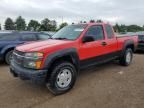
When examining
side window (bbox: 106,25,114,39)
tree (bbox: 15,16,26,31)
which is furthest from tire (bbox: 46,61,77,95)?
tree (bbox: 15,16,26,31)

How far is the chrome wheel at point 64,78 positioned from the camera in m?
4.83

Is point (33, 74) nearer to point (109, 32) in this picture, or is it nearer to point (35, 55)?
point (35, 55)

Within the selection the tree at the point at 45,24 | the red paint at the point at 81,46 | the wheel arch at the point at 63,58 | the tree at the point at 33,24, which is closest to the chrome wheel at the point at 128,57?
the red paint at the point at 81,46

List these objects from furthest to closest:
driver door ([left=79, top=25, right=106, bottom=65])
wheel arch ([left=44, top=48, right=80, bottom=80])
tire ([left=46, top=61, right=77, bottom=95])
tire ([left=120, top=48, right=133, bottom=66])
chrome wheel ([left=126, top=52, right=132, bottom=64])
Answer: chrome wheel ([left=126, top=52, right=132, bottom=64]), tire ([left=120, top=48, right=133, bottom=66]), driver door ([left=79, top=25, right=106, bottom=65]), tire ([left=46, top=61, right=77, bottom=95]), wheel arch ([left=44, top=48, right=80, bottom=80])

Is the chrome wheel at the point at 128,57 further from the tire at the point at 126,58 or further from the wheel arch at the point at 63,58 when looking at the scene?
the wheel arch at the point at 63,58

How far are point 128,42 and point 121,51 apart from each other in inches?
26.8

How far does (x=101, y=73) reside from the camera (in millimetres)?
6676

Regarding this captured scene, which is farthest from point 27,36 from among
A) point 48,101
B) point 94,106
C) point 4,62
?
point 94,106

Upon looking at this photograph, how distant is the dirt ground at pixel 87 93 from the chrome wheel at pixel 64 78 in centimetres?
26

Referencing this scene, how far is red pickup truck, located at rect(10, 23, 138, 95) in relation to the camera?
450cm

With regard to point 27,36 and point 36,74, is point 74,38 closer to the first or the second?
point 36,74

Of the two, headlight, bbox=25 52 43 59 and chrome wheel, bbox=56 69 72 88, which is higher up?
headlight, bbox=25 52 43 59

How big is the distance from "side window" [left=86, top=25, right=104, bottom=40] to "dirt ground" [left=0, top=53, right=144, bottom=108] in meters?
1.32

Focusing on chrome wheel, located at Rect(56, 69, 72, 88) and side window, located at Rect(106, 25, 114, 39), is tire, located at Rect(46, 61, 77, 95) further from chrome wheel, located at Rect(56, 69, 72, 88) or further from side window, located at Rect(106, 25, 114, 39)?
side window, located at Rect(106, 25, 114, 39)
